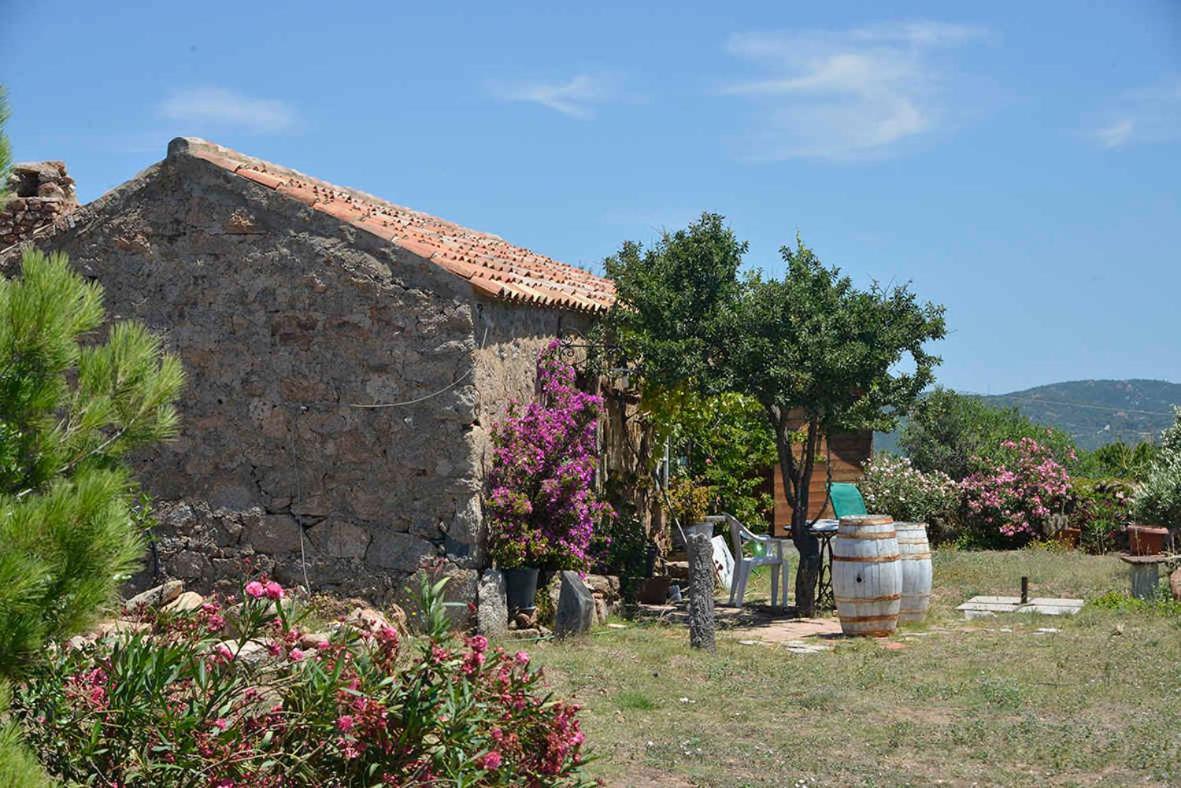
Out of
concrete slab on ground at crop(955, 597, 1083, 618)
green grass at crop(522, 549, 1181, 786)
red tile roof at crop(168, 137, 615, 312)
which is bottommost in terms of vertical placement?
green grass at crop(522, 549, 1181, 786)

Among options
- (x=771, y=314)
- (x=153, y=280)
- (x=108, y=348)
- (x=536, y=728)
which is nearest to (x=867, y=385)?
(x=771, y=314)

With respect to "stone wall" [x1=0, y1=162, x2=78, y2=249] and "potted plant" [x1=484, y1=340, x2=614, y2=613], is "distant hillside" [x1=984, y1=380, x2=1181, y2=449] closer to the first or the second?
"potted plant" [x1=484, y1=340, x2=614, y2=613]

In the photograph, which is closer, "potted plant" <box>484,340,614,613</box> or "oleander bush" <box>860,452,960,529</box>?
"potted plant" <box>484,340,614,613</box>

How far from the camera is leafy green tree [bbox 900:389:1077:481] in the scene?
63.0 feet

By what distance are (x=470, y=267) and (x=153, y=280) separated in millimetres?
2632

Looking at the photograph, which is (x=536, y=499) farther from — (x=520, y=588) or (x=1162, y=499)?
(x=1162, y=499)

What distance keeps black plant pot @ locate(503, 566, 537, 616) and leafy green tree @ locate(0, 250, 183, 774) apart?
5.68m

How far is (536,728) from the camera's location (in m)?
4.77

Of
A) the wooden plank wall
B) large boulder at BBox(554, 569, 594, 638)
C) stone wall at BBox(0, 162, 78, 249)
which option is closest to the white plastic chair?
large boulder at BBox(554, 569, 594, 638)

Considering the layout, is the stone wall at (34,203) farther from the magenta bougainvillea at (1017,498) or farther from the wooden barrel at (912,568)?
the magenta bougainvillea at (1017,498)

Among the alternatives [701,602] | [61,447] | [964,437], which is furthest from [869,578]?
[964,437]

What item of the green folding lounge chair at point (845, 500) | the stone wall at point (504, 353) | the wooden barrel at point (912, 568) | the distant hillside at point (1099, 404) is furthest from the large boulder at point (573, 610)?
the distant hillside at point (1099, 404)

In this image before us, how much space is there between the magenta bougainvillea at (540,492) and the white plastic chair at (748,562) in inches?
77.1

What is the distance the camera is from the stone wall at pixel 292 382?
377 inches
